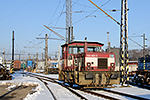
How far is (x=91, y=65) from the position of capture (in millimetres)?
11836

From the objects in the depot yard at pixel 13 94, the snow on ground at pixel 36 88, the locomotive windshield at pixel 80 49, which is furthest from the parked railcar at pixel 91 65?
the depot yard at pixel 13 94

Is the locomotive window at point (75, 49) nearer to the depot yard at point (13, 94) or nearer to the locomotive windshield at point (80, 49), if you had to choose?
the locomotive windshield at point (80, 49)

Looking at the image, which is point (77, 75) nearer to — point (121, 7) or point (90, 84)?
point (90, 84)

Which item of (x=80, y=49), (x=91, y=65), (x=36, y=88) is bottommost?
(x=36, y=88)

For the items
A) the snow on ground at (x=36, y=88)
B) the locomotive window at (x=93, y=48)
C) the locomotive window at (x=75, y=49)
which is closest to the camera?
the snow on ground at (x=36, y=88)

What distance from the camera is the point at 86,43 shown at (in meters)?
12.4

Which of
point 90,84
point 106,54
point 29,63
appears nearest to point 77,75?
point 90,84

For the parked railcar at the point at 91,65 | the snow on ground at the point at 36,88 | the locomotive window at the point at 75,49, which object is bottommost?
the snow on ground at the point at 36,88

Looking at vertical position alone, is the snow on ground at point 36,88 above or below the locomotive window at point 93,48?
below

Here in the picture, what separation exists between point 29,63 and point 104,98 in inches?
2626

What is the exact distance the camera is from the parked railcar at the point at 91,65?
Answer: 1114 centimetres

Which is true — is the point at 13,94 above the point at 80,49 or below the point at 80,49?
below

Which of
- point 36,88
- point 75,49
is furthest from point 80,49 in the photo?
point 36,88

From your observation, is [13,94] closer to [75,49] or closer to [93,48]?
[75,49]
